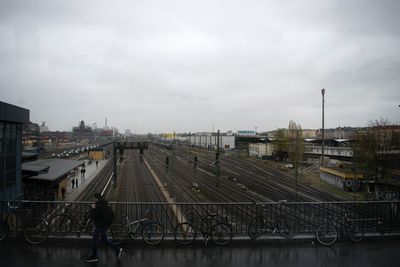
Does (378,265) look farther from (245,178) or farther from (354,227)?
(245,178)

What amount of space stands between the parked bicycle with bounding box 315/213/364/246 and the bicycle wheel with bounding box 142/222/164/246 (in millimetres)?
3333

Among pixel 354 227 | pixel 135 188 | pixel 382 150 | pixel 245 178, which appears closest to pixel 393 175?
pixel 382 150

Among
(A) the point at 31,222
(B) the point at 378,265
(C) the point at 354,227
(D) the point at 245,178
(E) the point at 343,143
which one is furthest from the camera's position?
(E) the point at 343,143

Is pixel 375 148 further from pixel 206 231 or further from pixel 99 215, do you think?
pixel 99 215

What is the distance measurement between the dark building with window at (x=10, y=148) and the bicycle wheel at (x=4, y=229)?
4.78 meters

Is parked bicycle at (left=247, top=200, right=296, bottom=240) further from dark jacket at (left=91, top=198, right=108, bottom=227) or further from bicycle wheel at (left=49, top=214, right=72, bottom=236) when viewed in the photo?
bicycle wheel at (left=49, top=214, right=72, bottom=236)

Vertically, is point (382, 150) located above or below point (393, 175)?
above

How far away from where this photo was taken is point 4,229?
5.86 meters

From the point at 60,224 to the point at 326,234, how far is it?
19.0ft

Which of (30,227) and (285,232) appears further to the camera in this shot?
(285,232)

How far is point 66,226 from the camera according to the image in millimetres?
6184

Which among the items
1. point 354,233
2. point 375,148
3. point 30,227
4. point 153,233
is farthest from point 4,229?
point 375,148

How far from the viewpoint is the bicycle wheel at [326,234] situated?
19.8ft

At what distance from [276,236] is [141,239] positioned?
2935 mm
